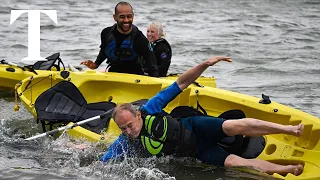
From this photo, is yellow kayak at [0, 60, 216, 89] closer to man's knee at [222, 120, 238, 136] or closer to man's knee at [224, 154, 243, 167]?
man's knee at [224, 154, 243, 167]

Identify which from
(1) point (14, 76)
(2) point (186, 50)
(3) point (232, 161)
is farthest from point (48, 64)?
(2) point (186, 50)

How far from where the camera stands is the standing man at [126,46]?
734 cm

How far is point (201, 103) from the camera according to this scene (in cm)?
689

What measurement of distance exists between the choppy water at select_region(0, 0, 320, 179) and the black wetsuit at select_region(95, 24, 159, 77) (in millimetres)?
1208

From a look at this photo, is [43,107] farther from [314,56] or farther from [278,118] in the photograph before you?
[314,56]

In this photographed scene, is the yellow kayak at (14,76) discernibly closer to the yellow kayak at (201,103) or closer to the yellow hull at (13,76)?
the yellow hull at (13,76)

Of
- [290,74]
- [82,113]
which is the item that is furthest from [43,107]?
[290,74]

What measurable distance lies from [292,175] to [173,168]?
110 centimetres

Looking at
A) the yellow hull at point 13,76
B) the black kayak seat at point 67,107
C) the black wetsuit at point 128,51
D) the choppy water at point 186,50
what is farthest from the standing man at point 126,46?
the choppy water at point 186,50

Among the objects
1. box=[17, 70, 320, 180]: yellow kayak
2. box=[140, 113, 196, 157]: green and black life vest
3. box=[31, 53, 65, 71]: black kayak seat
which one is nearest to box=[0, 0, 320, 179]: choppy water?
box=[140, 113, 196, 157]: green and black life vest

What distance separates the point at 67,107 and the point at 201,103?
1420 millimetres

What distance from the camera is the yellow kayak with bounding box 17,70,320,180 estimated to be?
5.90 metres

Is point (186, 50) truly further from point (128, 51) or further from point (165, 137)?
point (165, 137)

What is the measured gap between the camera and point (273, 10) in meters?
18.7
